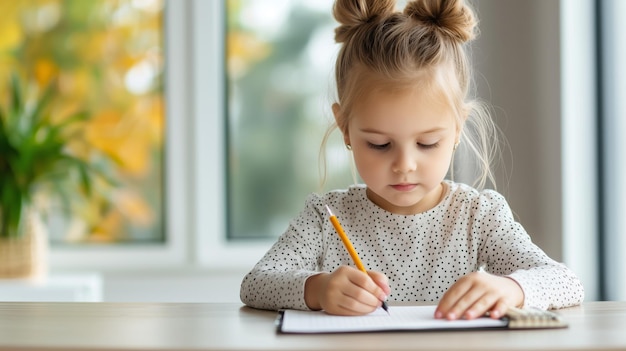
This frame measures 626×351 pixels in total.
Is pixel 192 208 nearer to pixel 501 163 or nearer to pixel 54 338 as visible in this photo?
pixel 501 163

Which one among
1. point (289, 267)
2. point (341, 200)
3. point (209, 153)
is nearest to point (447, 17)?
point (341, 200)

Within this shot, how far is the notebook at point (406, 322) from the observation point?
83 centimetres

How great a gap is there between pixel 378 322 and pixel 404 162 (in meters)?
0.35

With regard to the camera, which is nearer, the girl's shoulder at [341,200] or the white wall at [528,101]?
the girl's shoulder at [341,200]

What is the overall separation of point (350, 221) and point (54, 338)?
65cm

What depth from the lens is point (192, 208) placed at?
3234 mm

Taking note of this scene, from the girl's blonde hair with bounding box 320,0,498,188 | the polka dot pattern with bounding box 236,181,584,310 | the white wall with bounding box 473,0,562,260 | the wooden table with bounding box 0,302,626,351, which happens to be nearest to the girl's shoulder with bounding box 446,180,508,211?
the polka dot pattern with bounding box 236,181,584,310

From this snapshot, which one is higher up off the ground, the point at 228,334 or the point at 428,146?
the point at 428,146

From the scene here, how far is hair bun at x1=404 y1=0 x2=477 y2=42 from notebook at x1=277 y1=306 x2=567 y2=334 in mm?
515

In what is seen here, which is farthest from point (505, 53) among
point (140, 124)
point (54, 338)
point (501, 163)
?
point (54, 338)

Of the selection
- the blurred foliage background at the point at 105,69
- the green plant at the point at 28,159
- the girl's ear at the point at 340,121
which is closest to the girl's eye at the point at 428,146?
the girl's ear at the point at 340,121

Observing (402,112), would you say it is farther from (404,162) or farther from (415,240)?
(415,240)

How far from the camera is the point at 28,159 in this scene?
2.92 metres

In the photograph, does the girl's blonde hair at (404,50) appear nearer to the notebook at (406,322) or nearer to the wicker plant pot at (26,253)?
the notebook at (406,322)
